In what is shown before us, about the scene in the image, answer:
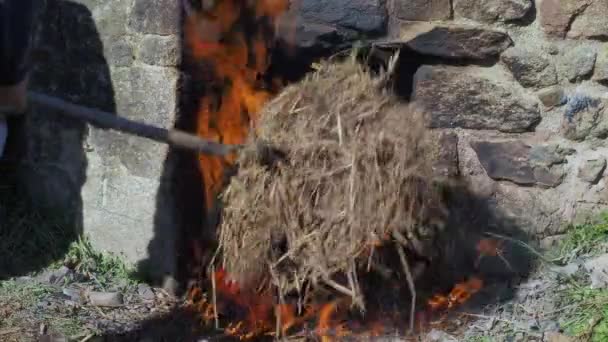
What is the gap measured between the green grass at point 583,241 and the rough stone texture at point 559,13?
75cm

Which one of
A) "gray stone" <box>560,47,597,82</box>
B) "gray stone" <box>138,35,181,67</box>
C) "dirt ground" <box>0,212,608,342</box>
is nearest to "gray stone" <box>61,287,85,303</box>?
"dirt ground" <box>0,212,608,342</box>

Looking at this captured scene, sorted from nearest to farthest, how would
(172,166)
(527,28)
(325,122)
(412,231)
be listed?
(325,122) → (412,231) → (527,28) → (172,166)

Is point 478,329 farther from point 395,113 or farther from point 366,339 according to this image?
point 395,113

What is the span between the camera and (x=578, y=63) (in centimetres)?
399

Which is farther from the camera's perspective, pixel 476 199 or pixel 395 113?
pixel 476 199

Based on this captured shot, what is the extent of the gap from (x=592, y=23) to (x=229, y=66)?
1.58m

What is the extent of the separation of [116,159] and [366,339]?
1.47 meters

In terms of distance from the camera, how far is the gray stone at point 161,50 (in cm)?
445

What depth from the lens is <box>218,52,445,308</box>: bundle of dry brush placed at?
11.2 feet

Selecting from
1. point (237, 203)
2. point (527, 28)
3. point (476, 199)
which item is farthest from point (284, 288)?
point (527, 28)

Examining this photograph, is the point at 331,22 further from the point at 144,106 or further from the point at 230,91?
the point at 144,106

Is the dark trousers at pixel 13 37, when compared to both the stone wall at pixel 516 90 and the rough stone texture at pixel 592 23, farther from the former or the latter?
the rough stone texture at pixel 592 23

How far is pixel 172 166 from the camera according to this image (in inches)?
179

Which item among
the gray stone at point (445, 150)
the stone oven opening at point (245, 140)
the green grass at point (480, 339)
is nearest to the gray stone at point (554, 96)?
the stone oven opening at point (245, 140)
